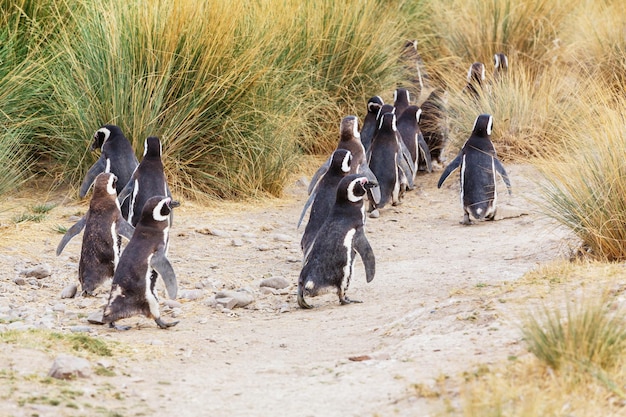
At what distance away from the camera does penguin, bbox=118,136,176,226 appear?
22.7ft

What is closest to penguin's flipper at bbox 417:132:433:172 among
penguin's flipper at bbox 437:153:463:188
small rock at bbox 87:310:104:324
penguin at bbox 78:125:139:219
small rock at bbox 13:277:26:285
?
penguin's flipper at bbox 437:153:463:188

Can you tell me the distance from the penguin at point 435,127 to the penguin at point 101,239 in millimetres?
5100

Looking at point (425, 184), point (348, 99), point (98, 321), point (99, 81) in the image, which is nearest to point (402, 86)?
point (348, 99)

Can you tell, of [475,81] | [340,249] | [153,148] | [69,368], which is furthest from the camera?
[475,81]

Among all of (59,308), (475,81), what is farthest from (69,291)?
(475,81)

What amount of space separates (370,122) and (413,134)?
46 centimetres

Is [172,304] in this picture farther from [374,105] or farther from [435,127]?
[435,127]

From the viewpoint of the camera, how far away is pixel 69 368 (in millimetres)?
4176

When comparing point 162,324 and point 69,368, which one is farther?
point 162,324

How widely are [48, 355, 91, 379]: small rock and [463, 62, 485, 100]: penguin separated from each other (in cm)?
688

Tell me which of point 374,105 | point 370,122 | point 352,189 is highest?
point 374,105

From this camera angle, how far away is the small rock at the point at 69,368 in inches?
164

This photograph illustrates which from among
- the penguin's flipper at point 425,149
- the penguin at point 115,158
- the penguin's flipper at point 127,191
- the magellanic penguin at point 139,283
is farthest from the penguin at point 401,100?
the magellanic penguin at point 139,283

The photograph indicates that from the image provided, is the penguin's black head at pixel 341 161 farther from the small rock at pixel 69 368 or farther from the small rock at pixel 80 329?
the small rock at pixel 69 368
